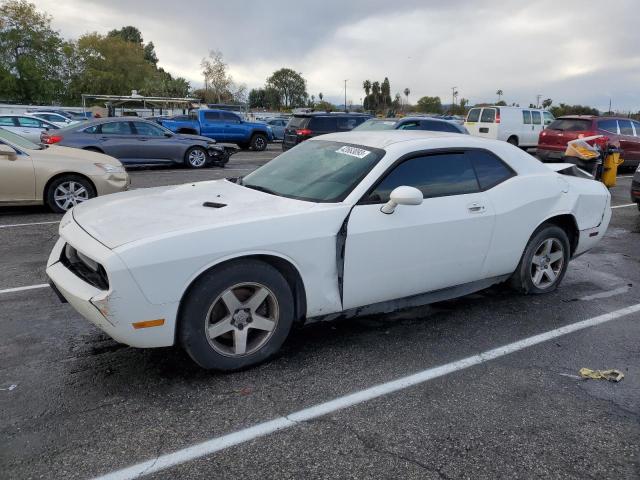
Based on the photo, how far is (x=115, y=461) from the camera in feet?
7.89

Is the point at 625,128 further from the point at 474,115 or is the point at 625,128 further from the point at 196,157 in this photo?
the point at 196,157

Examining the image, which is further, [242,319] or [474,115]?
[474,115]

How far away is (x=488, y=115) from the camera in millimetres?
20156

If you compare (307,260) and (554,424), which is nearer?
(554,424)

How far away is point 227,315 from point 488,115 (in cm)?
1925

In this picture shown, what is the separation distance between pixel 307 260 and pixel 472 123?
64.1ft

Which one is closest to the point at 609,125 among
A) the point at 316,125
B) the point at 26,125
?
the point at 316,125

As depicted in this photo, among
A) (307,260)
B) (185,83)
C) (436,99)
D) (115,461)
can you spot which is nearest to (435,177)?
(307,260)

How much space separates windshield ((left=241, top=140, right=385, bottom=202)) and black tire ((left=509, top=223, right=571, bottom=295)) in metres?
1.73

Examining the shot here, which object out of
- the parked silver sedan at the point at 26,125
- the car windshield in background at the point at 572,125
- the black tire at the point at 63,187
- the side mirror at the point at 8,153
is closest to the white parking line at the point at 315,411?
the black tire at the point at 63,187

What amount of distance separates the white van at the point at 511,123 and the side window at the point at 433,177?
54.1 feet

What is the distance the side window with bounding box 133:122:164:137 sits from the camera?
44.1 ft

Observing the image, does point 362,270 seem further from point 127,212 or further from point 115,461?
point 115,461

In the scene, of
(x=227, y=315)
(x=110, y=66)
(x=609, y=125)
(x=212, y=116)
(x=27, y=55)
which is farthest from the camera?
(x=110, y=66)
